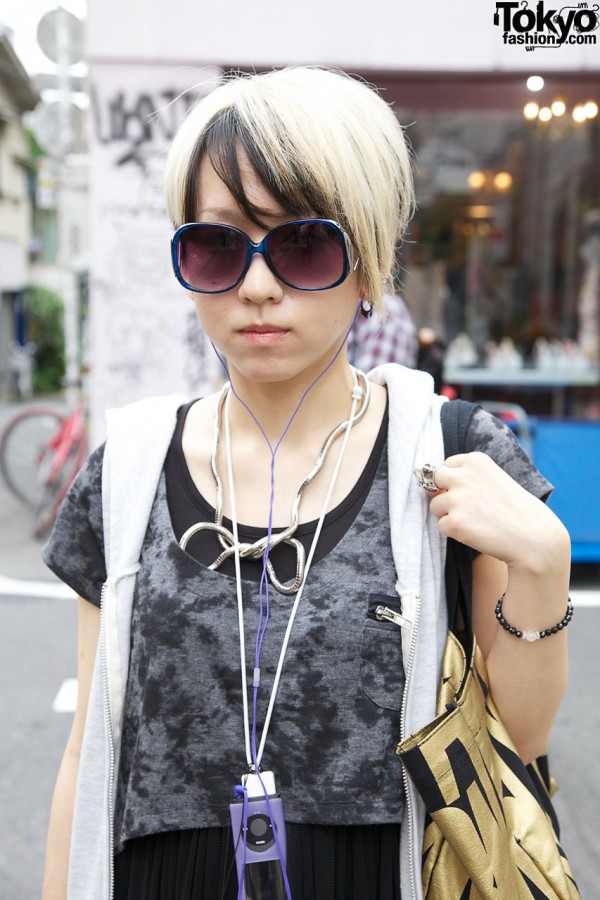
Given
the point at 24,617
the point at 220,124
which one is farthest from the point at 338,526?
the point at 24,617

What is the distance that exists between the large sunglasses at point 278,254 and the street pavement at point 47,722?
92.5 inches

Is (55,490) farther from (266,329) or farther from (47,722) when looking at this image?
(266,329)

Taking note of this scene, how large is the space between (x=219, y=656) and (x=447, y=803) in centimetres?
37

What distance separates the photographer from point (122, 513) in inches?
51.2

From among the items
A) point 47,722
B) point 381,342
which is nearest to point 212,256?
point 47,722

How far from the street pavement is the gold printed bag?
1817mm

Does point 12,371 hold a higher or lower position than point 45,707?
higher

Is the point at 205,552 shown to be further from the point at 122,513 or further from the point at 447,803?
the point at 447,803

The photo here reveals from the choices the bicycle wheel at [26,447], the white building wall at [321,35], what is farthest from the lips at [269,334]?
the bicycle wheel at [26,447]

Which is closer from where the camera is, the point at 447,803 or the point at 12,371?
the point at 447,803

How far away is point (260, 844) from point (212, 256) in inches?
31.7

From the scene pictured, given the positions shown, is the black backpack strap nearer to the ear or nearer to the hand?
the hand

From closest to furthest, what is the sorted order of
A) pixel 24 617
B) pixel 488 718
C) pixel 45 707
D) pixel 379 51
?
1. pixel 488 718
2. pixel 45 707
3. pixel 24 617
4. pixel 379 51

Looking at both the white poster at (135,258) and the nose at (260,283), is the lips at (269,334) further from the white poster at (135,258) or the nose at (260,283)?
the white poster at (135,258)
